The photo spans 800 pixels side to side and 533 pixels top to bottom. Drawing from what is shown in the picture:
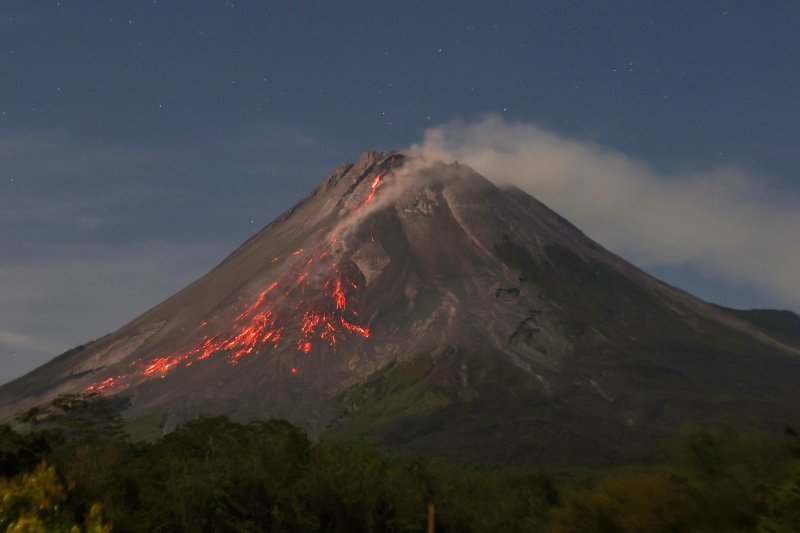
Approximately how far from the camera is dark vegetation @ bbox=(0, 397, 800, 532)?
30469 millimetres

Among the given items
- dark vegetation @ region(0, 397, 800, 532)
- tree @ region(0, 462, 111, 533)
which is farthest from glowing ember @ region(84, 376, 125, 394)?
tree @ region(0, 462, 111, 533)

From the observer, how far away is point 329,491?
165 feet

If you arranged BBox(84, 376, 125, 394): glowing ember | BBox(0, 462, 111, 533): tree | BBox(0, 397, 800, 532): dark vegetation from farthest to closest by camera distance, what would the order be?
1. BBox(84, 376, 125, 394): glowing ember
2. BBox(0, 397, 800, 532): dark vegetation
3. BBox(0, 462, 111, 533): tree

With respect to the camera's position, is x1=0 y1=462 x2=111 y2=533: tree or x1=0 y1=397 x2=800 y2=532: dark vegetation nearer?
x1=0 y1=462 x2=111 y2=533: tree

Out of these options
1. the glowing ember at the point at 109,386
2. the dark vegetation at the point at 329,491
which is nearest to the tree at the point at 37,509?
the dark vegetation at the point at 329,491

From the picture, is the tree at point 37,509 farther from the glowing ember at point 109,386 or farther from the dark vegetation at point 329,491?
the glowing ember at point 109,386

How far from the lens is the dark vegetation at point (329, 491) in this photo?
30.5 metres

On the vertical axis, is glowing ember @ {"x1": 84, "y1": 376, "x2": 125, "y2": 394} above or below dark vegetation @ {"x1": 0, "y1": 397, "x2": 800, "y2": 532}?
above

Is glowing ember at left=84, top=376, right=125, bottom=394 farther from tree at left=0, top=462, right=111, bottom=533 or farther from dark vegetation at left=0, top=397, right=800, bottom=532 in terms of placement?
Result: tree at left=0, top=462, right=111, bottom=533

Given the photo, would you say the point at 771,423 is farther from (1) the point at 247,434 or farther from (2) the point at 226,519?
(2) the point at 226,519

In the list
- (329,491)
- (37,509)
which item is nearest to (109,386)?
(329,491)

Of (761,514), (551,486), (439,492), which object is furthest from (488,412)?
(761,514)

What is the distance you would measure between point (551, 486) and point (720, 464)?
47.4 metres

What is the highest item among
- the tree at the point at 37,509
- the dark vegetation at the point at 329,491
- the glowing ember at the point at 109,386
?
the glowing ember at the point at 109,386
